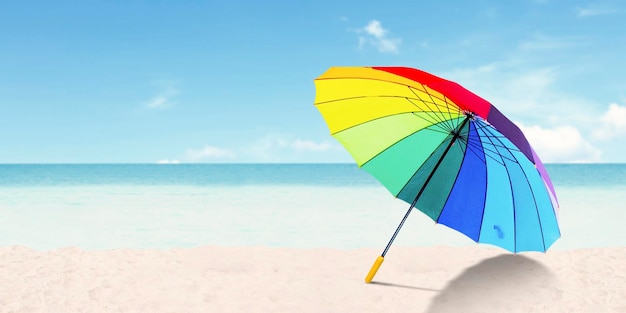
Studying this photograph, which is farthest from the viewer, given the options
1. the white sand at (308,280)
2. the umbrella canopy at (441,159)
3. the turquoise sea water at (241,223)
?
the turquoise sea water at (241,223)

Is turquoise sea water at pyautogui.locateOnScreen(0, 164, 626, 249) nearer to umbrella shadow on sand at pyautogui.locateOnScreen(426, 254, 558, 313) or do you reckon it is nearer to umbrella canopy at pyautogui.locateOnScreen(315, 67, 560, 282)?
umbrella shadow on sand at pyautogui.locateOnScreen(426, 254, 558, 313)

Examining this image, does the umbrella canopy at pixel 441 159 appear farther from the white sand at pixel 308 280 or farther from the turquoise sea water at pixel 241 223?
the turquoise sea water at pixel 241 223

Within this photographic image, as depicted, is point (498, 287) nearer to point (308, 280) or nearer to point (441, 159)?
point (441, 159)

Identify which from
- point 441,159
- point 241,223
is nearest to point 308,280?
point 441,159

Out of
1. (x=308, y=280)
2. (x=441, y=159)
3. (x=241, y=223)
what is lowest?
(x=308, y=280)

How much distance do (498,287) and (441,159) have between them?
4.50 feet

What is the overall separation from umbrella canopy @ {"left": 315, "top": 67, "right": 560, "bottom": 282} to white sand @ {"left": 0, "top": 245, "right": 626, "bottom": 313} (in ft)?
2.28

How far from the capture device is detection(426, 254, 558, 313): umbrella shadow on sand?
3770mm

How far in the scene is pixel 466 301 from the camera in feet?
12.7

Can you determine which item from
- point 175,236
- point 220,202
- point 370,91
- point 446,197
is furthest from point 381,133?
point 220,202

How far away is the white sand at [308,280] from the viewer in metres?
3.74

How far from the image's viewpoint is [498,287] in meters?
4.16

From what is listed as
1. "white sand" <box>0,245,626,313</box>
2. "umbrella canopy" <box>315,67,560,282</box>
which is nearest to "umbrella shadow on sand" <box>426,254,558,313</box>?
"white sand" <box>0,245,626,313</box>

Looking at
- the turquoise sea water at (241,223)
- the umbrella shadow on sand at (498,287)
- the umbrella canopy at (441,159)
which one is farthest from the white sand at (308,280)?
the turquoise sea water at (241,223)
